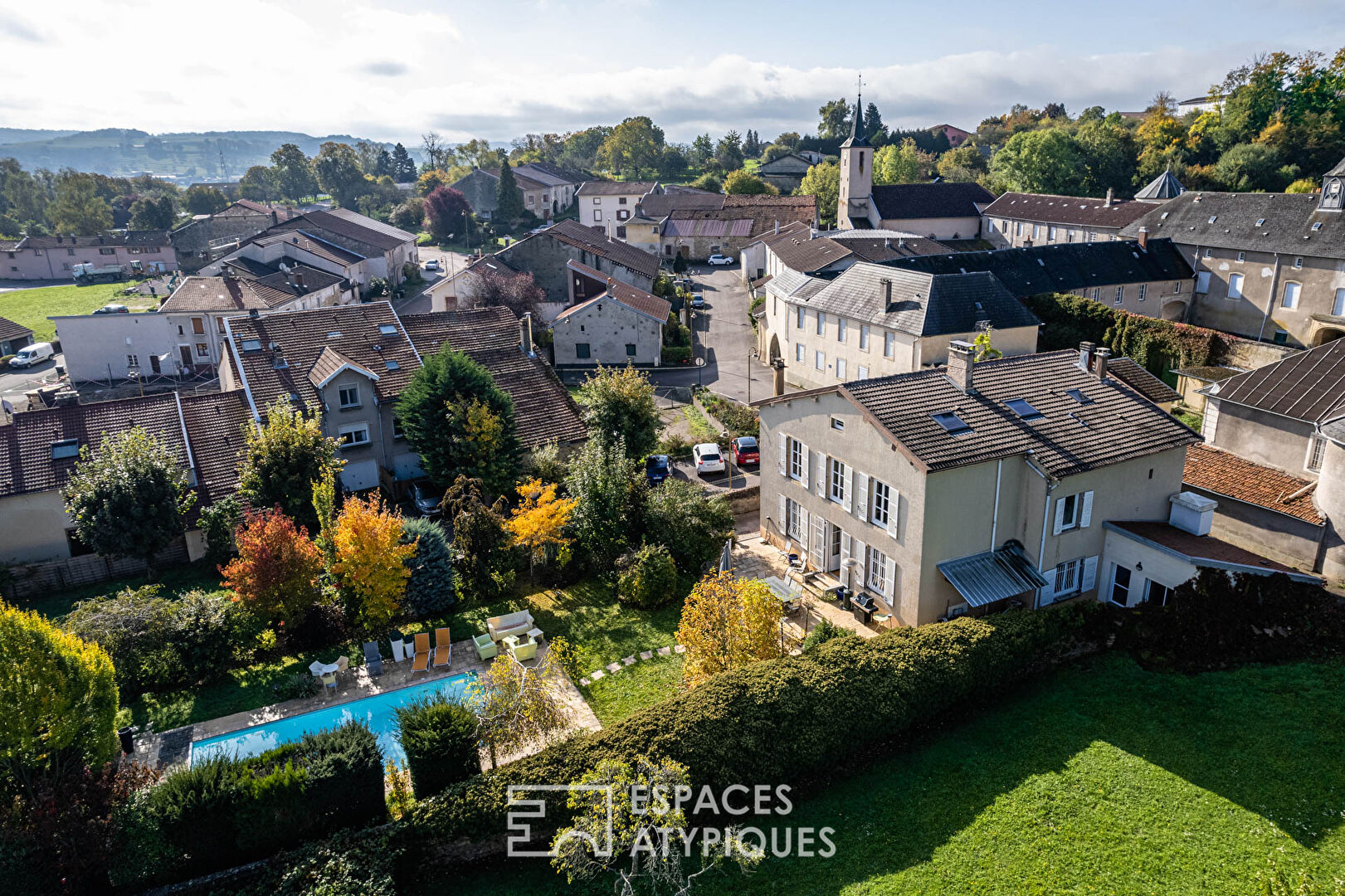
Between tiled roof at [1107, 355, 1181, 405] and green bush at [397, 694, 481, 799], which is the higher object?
tiled roof at [1107, 355, 1181, 405]

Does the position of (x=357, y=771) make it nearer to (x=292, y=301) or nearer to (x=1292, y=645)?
(x=1292, y=645)

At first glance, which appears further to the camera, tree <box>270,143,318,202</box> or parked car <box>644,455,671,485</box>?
tree <box>270,143,318,202</box>

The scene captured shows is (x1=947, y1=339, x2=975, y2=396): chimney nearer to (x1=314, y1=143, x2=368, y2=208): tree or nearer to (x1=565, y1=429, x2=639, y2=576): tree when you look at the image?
(x1=565, y1=429, x2=639, y2=576): tree

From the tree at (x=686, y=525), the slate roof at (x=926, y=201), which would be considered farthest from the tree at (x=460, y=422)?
the slate roof at (x=926, y=201)

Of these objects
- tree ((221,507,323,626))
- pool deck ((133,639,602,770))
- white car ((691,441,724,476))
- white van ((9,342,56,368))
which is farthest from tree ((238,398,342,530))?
white van ((9,342,56,368))

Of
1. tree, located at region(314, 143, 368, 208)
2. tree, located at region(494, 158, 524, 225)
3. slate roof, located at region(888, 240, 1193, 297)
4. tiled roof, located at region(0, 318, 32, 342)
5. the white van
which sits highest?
tree, located at region(314, 143, 368, 208)

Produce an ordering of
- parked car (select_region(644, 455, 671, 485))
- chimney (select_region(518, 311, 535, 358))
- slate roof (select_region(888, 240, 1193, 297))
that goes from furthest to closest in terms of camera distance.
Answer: slate roof (select_region(888, 240, 1193, 297)) < chimney (select_region(518, 311, 535, 358)) < parked car (select_region(644, 455, 671, 485))

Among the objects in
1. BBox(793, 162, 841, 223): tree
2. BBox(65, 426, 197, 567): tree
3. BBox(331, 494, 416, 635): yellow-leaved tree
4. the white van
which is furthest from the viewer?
BBox(793, 162, 841, 223): tree
